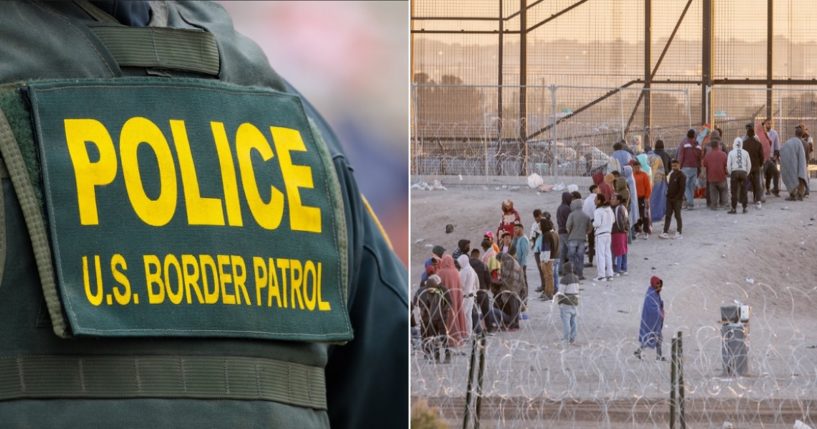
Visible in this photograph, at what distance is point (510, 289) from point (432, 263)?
0.37 m

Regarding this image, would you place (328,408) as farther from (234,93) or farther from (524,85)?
(524,85)

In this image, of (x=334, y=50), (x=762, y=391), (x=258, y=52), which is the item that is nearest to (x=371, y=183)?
(x=334, y=50)

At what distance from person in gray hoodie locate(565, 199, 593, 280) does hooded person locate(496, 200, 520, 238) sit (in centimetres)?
25

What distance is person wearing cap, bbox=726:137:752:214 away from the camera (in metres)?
6.11

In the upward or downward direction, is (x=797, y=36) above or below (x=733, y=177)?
above

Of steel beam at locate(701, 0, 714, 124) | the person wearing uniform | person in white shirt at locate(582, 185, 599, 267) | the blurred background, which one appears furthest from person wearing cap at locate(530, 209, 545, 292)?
the person wearing uniform

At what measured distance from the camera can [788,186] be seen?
609cm

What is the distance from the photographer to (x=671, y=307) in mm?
6273

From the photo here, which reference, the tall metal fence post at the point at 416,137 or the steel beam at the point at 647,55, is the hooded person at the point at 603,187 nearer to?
the steel beam at the point at 647,55

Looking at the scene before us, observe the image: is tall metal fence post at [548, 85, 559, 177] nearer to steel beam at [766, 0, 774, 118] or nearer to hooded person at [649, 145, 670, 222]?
hooded person at [649, 145, 670, 222]

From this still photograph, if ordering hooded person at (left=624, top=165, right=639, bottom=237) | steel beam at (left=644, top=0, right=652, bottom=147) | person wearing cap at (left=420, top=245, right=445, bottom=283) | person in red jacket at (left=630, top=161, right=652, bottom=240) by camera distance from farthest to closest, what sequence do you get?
1. steel beam at (left=644, top=0, right=652, bottom=147)
2. person in red jacket at (left=630, top=161, right=652, bottom=240)
3. hooded person at (left=624, top=165, right=639, bottom=237)
4. person wearing cap at (left=420, top=245, right=445, bottom=283)

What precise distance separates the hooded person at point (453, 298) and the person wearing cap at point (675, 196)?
1.02 m

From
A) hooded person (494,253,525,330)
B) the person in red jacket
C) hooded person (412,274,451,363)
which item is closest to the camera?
hooded person (412,274,451,363)

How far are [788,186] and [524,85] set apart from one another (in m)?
1.33
